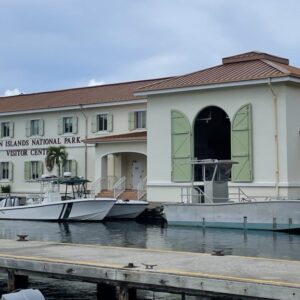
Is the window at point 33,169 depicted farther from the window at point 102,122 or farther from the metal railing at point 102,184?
the metal railing at point 102,184

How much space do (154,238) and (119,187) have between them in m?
14.3

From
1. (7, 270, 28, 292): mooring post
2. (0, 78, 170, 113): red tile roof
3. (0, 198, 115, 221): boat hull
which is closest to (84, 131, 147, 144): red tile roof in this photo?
(0, 78, 170, 113): red tile roof

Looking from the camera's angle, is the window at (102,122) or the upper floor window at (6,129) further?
the upper floor window at (6,129)

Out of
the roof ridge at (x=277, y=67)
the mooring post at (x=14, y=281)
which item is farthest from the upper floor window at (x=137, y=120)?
the mooring post at (x=14, y=281)

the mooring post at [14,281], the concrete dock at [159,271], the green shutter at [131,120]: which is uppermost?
the green shutter at [131,120]

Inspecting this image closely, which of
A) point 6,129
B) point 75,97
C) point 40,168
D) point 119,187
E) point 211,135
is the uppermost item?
point 75,97

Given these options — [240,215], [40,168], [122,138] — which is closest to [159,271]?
[240,215]

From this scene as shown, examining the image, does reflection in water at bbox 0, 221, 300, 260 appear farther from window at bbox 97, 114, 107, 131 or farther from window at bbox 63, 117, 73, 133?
window at bbox 63, 117, 73, 133

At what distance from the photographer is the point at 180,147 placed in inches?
1331

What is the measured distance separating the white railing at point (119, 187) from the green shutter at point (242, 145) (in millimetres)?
8671

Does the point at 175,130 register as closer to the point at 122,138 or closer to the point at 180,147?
the point at 180,147

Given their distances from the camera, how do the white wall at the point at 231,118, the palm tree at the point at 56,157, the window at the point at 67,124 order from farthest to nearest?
the window at the point at 67,124
the palm tree at the point at 56,157
the white wall at the point at 231,118

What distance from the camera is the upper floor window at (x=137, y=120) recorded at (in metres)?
40.5

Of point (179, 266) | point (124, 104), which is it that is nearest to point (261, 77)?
point (124, 104)
